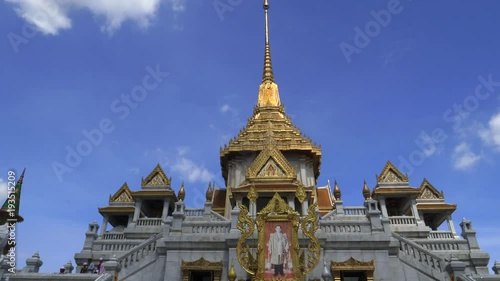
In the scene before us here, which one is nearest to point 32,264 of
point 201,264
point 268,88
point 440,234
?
point 201,264

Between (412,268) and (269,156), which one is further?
(269,156)

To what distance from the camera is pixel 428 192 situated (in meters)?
29.1

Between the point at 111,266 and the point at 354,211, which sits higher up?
the point at 354,211

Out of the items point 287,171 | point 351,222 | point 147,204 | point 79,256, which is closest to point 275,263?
point 351,222

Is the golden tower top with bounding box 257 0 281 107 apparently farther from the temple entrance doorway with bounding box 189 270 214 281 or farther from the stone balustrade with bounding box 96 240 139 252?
the temple entrance doorway with bounding box 189 270 214 281

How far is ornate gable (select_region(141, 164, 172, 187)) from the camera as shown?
30.2 meters

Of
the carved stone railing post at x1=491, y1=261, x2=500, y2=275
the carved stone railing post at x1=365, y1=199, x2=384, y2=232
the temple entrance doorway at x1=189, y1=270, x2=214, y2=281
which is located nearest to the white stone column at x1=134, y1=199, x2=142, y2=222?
the temple entrance doorway at x1=189, y1=270, x2=214, y2=281

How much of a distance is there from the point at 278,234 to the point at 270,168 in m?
12.8

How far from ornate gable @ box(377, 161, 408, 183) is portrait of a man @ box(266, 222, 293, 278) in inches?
647

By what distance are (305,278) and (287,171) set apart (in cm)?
1301

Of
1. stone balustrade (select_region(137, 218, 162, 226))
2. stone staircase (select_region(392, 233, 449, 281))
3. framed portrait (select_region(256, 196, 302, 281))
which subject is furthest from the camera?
stone balustrade (select_region(137, 218, 162, 226))

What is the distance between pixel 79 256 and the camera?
19.1 m

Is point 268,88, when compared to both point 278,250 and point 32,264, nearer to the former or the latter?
point 278,250

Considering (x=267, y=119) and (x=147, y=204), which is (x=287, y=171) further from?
(x=147, y=204)
